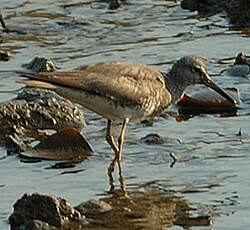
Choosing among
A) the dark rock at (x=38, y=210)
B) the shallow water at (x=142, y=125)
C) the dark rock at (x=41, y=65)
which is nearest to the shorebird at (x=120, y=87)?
the shallow water at (x=142, y=125)

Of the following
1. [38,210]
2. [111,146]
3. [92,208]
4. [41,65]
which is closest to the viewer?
[38,210]

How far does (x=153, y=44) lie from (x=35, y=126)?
9.41 ft

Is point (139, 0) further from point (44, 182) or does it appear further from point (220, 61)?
point (44, 182)

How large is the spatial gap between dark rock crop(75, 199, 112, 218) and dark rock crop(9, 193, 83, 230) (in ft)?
0.74

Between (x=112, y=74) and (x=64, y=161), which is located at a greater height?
(x=112, y=74)

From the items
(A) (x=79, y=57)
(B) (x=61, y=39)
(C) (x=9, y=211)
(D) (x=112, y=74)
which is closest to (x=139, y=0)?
(B) (x=61, y=39)

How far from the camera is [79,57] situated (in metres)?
10.0

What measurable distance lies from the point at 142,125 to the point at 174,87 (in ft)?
1.81

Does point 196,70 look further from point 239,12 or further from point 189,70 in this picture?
point 239,12

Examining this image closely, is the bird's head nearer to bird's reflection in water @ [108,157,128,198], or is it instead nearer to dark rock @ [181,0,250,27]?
bird's reflection in water @ [108,157,128,198]

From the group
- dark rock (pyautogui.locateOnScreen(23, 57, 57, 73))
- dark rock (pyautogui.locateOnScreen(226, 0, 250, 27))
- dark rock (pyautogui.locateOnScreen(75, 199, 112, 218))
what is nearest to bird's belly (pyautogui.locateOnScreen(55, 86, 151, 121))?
dark rock (pyautogui.locateOnScreen(75, 199, 112, 218))

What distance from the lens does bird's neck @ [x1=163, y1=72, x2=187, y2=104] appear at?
7.43 m

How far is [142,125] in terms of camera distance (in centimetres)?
788

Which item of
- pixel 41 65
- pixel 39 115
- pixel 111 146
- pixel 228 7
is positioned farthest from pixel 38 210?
pixel 228 7
